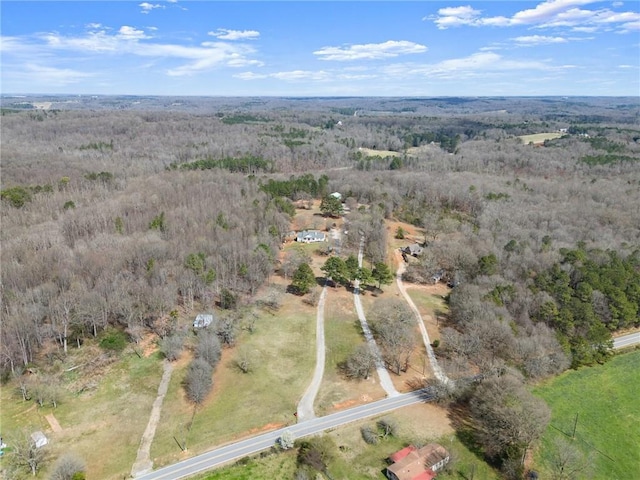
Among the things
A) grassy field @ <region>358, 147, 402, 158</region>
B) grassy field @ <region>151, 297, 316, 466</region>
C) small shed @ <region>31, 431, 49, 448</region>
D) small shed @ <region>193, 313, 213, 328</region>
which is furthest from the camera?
grassy field @ <region>358, 147, 402, 158</region>

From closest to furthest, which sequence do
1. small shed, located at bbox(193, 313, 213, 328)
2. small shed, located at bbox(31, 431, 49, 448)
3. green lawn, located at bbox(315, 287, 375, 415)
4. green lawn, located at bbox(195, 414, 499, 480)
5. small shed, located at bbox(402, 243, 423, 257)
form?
green lawn, located at bbox(195, 414, 499, 480), small shed, located at bbox(31, 431, 49, 448), green lawn, located at bbox(315, 287, 375, 415), small shed, located at bbox(193, 313, 213, 328), small shed, located at bbox(402, 243, 423, 257)

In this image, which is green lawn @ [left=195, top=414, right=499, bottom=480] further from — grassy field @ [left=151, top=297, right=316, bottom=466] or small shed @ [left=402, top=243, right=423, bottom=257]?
small shed @ [left=402, top=243, right=423, bottom=257]

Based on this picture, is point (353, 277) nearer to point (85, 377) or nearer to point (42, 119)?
point (85, 377)

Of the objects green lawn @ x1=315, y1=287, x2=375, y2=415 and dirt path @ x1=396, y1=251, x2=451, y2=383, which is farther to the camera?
dirt path @ x1=396, y1=251, x2=451, y2=383

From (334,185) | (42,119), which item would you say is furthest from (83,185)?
(42,119)

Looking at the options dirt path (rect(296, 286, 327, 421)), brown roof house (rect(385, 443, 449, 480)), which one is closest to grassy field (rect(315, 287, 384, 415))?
dirt path (rect(296, 286, 327, 421))

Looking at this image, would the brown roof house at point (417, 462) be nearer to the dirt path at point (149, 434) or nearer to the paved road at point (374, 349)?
the paved road at point (374, 349)

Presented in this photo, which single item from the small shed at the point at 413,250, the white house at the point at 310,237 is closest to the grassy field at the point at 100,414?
the white house at the point at 310,237
